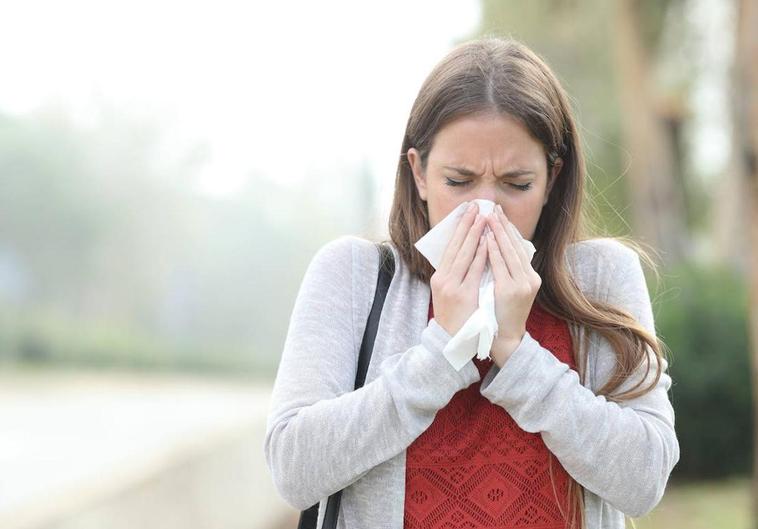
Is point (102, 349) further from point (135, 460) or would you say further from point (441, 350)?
point (441, 350)

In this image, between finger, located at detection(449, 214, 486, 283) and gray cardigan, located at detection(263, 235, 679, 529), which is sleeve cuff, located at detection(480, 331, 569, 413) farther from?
finger, located at detection(449, 214, 486, 283)

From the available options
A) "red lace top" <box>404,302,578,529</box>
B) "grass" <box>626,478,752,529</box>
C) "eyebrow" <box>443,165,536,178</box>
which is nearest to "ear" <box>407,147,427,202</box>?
"eyebrow" <box>443,165,536,178</box>

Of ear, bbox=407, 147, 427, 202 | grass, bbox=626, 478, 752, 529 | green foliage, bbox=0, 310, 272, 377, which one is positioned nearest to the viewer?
ear, bbox=407, 147, 427, 202

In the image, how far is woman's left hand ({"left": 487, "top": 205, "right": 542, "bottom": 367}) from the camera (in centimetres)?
196

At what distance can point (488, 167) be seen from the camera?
6.63 ft

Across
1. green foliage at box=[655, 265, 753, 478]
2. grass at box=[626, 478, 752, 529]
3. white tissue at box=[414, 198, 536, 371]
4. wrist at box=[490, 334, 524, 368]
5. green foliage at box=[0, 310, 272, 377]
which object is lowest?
green foliage at box=[0, 310, 272, 377]

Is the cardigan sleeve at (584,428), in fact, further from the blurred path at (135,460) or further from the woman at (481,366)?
the blurred path at (135,460)

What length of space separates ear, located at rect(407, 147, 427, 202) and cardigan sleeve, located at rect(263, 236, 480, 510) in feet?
1.00

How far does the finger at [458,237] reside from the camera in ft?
6.57

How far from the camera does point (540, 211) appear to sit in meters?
2.15

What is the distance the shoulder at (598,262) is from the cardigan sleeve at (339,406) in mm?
371

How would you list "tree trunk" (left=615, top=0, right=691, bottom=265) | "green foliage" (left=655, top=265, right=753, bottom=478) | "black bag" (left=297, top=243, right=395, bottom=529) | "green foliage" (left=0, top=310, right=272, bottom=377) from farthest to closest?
"green foliage" (left=0, top=310, right=272, bottom=377)
"tree trunk" (left=615, top=0, right=691, bottom=265)
"green foliage" (left=655, top=265, right=753, bottom=478)
"black bag" (left=297, top=243, right=395, bottom=529)

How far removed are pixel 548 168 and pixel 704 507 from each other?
20.7 feet

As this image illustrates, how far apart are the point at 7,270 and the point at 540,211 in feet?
53.0
